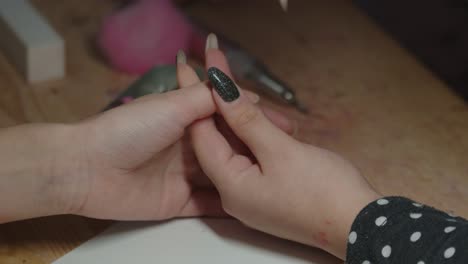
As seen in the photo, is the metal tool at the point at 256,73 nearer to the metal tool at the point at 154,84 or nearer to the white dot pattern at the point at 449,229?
the metal tool at the point at 154,84

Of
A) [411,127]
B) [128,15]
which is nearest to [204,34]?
[128,15]

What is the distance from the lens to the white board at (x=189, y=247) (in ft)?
2.45

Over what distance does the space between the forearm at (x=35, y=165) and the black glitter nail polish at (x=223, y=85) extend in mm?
151

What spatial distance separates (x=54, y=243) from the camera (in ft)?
2.53

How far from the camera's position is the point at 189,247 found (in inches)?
29.9

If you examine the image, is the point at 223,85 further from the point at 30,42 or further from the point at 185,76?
the point at 30,42

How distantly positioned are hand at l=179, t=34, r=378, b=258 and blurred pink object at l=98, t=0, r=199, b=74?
0.25 metres

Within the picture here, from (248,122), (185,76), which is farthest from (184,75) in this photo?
(248,122)

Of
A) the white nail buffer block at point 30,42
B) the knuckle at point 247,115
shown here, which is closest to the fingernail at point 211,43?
the knuckle at point 247,115

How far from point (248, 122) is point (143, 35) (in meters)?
0.29

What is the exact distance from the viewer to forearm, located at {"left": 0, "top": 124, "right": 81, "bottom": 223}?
726 mm

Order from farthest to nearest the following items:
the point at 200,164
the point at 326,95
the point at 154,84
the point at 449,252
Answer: the point at 326,95 < the point at 154,84 < the point at 200,164 < the point at 449,252

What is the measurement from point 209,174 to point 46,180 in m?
0.16

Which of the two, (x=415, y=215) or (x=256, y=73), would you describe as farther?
(x=256, y=73)
